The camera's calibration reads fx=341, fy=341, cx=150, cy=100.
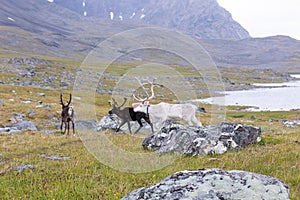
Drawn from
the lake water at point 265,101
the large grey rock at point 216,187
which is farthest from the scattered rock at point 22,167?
the lake water at point 265,101

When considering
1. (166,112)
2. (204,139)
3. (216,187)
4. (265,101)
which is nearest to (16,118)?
(166,112)

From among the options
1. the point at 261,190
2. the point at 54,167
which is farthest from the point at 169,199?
the point at 54,167

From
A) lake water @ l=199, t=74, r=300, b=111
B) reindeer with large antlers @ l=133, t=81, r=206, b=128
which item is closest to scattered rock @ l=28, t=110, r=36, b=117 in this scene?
reindeer with large antlers @ l=133, t=81, r=206, b=128

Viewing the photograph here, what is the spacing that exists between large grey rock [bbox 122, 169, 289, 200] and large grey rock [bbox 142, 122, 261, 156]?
6642mm

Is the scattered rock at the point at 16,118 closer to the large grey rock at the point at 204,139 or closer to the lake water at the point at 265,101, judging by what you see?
the large grey rock at the point at 204,139

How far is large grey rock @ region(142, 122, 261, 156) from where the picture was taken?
12.7m

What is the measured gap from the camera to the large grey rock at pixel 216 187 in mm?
5348

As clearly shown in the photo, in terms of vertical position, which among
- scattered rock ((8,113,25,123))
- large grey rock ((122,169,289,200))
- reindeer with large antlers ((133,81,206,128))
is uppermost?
reindeer with large antlers ((133,81,206,128))

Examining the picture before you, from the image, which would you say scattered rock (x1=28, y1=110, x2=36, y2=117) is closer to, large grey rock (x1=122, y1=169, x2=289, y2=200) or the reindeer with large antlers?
the reindeer with large antlers

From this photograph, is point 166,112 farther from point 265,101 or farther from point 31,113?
point 265,101

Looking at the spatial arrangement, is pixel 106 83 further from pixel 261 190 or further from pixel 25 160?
pixel 261 190

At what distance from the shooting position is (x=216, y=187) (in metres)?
5.48

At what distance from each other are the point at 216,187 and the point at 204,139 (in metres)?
7.60

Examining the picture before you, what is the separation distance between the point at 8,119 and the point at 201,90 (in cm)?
9887
